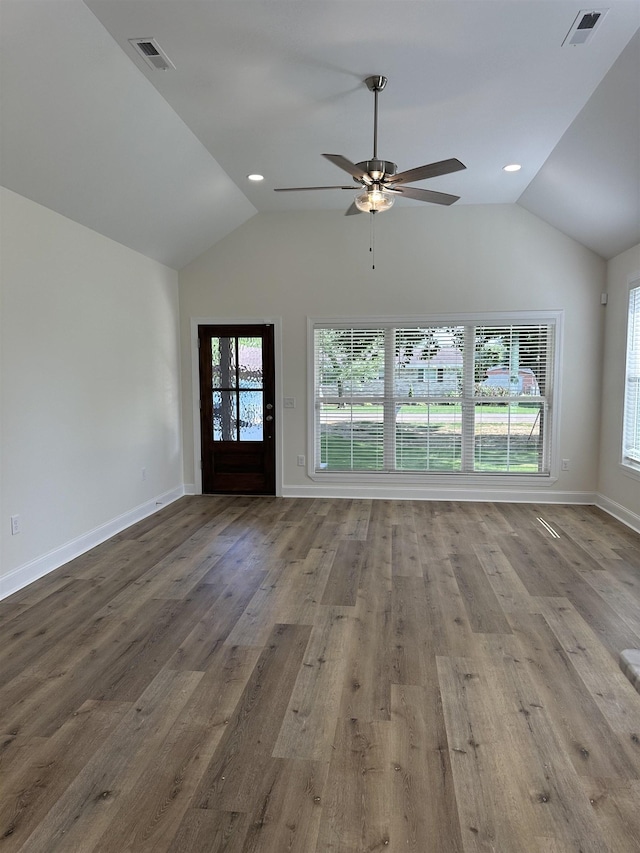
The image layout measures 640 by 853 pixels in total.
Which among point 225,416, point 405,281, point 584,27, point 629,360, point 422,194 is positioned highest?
point 584,27

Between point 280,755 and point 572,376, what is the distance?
5.12 m

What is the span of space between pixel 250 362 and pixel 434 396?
7.18 ft

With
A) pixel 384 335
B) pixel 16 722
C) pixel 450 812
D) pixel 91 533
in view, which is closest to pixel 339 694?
pixel 450 812

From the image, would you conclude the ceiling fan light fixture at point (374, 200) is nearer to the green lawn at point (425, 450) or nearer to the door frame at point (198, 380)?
the door frame at point (198, 380)

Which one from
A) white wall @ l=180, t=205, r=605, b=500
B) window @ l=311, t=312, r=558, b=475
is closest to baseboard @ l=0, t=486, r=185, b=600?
white wall @ l=180, t=205, r=605, b=500

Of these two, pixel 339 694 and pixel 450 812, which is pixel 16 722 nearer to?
pixel 339 694

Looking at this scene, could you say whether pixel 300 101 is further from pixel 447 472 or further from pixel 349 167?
pixel 447 472

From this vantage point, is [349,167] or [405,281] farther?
[405,281]

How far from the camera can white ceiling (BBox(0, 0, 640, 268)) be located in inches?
106

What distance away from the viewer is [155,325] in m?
Result: 5.69

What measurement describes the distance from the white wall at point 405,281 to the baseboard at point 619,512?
180mm

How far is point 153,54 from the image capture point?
9.96ft

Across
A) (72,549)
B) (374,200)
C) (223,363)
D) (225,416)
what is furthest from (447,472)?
(72,549)

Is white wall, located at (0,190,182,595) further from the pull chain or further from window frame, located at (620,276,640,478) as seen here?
window frame, located at (620,276,640,478)
